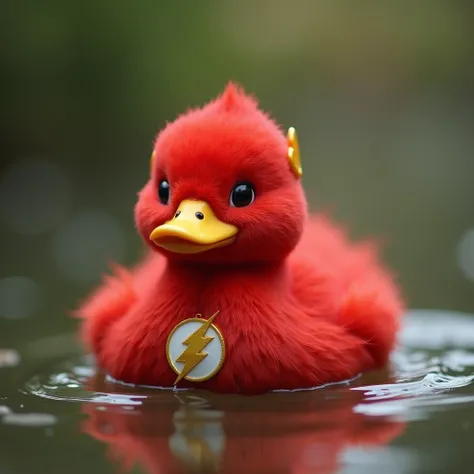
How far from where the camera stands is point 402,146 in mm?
12344

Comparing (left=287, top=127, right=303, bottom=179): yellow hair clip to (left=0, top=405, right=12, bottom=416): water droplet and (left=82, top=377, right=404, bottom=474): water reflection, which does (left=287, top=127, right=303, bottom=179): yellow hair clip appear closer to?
(left=82, top=377, right=404, bottom=474): water reflection

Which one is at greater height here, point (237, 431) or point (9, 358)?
point (9, 358)

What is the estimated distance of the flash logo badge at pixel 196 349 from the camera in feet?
9.36

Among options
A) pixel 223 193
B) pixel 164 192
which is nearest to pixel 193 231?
pixel 223 193

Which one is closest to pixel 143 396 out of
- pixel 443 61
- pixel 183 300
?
pixel 183 300

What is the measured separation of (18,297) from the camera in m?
4.89

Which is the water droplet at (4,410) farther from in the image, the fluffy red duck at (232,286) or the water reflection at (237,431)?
the fluffy red duck at (232,286)

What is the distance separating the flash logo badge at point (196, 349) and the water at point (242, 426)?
0.07 m

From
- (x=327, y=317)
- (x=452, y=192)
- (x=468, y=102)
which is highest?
(x=468, y=102)

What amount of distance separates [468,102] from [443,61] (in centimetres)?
140

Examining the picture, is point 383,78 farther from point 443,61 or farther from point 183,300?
point 183,300

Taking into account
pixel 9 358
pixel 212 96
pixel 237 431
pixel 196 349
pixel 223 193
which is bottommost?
pixel 237 431

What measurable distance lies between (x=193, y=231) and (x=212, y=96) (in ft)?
30.3

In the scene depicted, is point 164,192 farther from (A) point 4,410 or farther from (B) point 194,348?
(A) point 4,410
